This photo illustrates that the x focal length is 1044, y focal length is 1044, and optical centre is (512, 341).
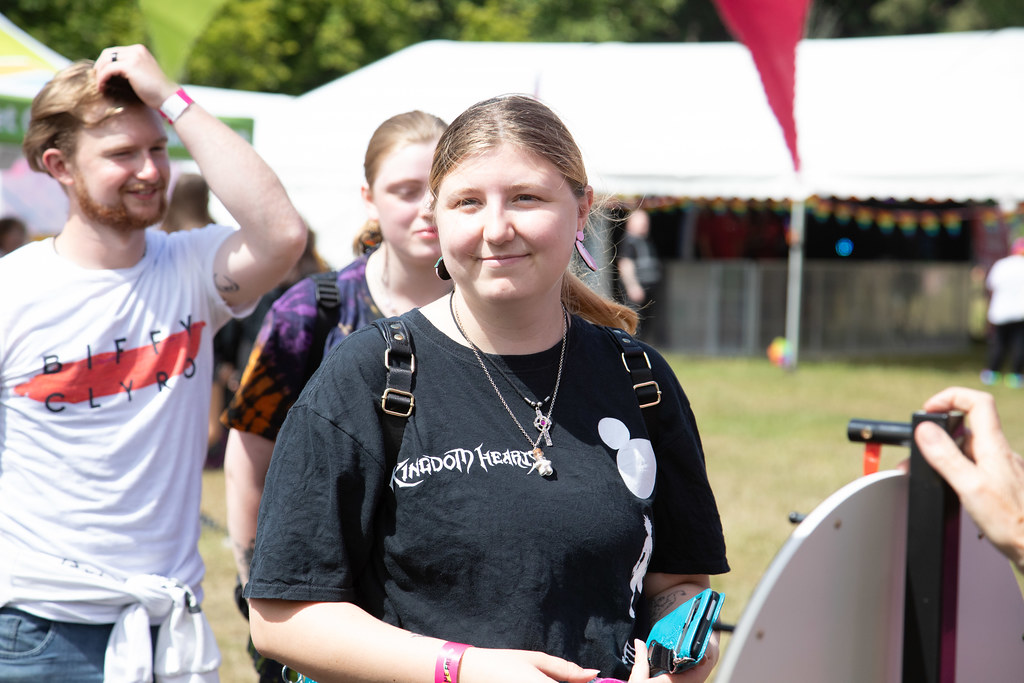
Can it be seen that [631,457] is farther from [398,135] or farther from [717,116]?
[717,116]

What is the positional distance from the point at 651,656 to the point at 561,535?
224 mm

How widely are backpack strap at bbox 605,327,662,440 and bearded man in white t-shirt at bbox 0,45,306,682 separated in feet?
3.27

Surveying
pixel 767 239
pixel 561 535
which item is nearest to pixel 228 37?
pixel 767 239

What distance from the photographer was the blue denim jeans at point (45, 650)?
2180mm

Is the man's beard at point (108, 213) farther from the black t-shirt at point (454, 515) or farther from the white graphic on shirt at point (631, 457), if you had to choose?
the white graphic on shirt at point (631, 457)

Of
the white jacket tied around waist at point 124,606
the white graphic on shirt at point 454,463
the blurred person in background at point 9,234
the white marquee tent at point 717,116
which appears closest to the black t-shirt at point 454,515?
the white graphic on shirt at point 454,463

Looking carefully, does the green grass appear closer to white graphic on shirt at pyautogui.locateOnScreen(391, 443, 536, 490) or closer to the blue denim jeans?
the blue denim jeans

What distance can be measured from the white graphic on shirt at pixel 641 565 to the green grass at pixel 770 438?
2960mm

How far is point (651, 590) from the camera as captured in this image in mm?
1833

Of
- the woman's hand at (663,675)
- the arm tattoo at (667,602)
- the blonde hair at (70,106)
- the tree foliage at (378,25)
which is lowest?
the woman's hand at (663,675)

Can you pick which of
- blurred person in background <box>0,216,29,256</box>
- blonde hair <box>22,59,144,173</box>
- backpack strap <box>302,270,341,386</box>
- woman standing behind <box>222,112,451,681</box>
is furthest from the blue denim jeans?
blurred person in background <box>0,216,29,256</box>

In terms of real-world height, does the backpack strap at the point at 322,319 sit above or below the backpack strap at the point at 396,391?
above

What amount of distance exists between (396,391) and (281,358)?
0.96m

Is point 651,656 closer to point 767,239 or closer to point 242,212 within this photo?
point 242,212
